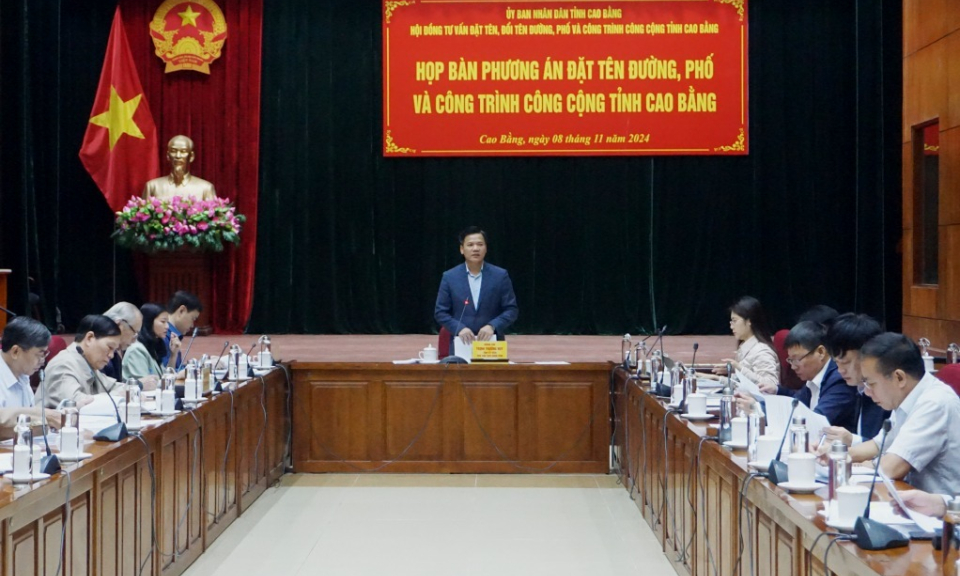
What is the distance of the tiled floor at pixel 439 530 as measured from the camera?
434cm

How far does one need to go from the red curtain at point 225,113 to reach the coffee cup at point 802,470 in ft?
26.5

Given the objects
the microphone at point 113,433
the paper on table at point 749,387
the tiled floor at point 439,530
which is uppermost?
the paper on table at point 749,387

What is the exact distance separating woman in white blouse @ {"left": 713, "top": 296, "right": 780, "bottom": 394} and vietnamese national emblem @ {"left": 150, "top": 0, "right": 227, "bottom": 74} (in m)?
6.59

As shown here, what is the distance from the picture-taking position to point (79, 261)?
10273 millimetres

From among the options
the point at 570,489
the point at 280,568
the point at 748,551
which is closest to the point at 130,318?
the point at 280,568

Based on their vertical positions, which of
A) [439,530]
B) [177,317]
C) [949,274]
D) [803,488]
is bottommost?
[439,530]

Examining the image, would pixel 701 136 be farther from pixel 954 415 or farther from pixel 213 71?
pixel 954 415

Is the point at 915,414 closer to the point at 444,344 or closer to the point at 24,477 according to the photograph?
the point at 24,477

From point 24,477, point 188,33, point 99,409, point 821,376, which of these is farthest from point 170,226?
point 24,477

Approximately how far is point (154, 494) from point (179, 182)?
6.36 m

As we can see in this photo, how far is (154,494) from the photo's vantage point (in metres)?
3.73

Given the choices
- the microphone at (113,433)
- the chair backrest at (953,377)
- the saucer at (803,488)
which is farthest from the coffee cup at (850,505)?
the microphone at (113,433)

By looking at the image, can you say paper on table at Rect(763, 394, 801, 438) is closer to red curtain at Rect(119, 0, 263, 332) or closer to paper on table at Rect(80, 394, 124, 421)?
paper on table at Rect(80, 394, 124, 421)

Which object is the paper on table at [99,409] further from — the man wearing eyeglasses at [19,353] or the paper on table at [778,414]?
the paper on table at [778,414]
